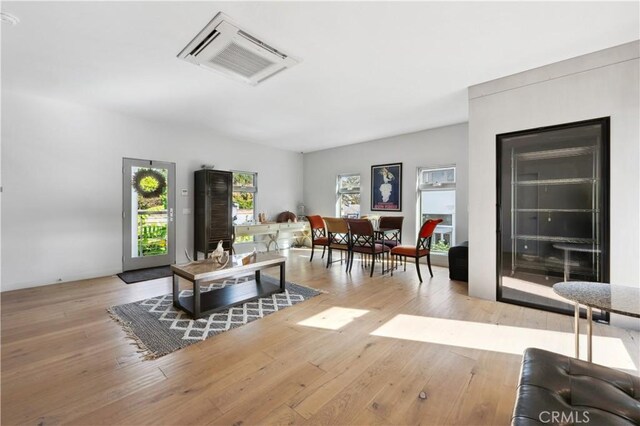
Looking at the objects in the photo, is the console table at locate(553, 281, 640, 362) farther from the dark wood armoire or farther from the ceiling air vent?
the dark wood armoire

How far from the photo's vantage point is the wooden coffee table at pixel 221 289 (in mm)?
2697

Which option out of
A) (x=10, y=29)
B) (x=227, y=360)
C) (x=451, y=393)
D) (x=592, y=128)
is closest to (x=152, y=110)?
(x=10, y=29)

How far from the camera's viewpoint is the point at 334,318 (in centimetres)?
279

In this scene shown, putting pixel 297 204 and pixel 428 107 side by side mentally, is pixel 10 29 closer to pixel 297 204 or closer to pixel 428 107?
pixel 428 107

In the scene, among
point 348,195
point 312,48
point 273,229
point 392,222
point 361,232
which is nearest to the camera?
point 312,48

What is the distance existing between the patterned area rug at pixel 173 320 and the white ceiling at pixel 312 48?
2595 mm

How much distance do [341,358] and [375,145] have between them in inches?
199

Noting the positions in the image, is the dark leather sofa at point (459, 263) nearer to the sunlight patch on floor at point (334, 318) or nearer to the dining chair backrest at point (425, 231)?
the dining chair backrest at point (425, 231)

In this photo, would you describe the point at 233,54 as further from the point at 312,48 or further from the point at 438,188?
the point at 438,188

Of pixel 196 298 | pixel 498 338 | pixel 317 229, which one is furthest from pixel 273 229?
pixel 498 338

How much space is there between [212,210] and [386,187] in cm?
364

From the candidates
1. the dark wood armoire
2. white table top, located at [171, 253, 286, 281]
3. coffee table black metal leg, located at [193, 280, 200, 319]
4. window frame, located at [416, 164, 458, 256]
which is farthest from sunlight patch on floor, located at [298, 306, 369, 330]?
the dark wood armoire

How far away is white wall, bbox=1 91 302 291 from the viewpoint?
3643 millimetres

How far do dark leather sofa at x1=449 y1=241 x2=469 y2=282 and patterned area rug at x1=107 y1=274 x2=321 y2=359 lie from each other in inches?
87.0
